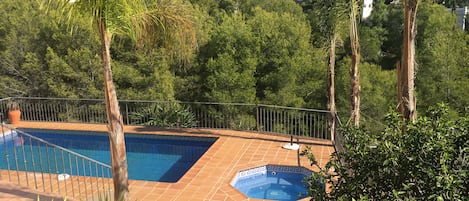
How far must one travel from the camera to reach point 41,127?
1186 cm

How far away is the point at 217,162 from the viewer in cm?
873

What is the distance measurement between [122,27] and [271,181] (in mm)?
4527

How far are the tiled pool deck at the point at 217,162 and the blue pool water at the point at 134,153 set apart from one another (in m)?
0.20

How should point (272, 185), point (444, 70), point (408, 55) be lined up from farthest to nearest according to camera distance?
1. point (444, 70)
2. point (272, 185)
3. point (408, 55)

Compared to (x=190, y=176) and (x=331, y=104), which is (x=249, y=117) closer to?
(x=331, y=104)

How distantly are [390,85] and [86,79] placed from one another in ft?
34.0

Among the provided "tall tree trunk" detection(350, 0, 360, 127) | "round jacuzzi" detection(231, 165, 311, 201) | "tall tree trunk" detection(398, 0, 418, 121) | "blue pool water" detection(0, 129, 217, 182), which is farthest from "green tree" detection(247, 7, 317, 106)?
"tall tree trunk" detection(398, 0, 418, 121)

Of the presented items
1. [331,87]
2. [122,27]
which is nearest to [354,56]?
[331,87]

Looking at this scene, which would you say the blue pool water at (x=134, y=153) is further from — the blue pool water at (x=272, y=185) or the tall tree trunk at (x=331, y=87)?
the tall tree trunk at (x=331, y=87)

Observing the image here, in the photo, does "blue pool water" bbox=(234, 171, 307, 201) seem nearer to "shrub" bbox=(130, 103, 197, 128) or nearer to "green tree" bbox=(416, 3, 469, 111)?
"shrub" bbox=(130, 103, 197, 128)

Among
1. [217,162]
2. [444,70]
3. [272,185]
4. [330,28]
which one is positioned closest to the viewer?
[272,185]

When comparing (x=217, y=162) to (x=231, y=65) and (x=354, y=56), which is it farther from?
(x=231, y=65)

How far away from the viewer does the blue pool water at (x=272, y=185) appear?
8.05 m

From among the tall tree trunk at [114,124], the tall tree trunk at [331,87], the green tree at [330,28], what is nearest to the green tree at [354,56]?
the green tree at [330,28]
